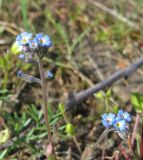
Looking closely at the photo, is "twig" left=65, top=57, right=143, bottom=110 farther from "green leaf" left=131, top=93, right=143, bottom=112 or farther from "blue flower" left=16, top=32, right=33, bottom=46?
"blue flower" left=16, top=32, right=33, bottom=46

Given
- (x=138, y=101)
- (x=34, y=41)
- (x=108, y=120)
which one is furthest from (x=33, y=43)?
(x=138, y=101)

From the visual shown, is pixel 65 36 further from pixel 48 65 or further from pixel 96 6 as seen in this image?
pixel 96 6

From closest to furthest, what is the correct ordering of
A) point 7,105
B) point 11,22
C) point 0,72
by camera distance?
point 7,105
point 0,72
point 11,22

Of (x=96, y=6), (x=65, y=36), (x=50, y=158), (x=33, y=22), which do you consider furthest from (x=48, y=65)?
(x=50, y=158)

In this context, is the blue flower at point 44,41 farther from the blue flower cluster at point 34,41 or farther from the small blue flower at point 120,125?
the small blue flower at point 120,125

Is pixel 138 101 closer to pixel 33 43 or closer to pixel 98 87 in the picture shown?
pixel 98 87

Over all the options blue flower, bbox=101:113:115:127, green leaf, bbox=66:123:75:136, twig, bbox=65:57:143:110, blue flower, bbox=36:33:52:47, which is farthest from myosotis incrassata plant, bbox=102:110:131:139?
twig, bbox=65:57:143:110

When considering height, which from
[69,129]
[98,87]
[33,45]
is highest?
[33,45]

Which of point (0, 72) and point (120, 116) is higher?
point (0, 72)
